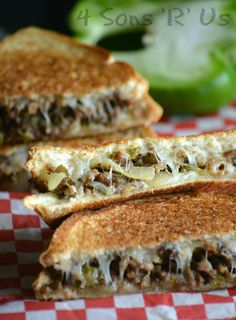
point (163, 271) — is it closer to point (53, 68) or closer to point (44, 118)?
point (44, 118)

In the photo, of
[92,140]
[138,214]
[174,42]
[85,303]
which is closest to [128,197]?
[138,214]

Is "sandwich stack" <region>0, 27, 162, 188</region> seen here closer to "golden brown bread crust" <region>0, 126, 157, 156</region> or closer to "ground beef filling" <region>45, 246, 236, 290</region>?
"golden brown bread crust" <region>0, 126, 157, 156</region>

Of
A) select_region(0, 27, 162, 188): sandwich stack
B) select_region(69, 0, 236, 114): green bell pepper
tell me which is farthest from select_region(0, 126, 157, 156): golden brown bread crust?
select_region(69, 0, 236, 114): green bell pepper

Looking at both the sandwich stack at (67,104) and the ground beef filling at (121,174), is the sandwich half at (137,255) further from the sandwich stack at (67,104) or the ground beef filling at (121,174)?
the sandwich stack at (67,104)

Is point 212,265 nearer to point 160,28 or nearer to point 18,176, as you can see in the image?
point 18,176

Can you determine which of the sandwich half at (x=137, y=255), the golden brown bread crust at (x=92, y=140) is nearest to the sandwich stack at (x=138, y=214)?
the sandwich half at (x=137, y=255)

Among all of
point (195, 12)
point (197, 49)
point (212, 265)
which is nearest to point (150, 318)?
point (212, 265)

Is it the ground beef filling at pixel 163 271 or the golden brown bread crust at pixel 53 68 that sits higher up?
the golden brown bread crust at pixel 53 68

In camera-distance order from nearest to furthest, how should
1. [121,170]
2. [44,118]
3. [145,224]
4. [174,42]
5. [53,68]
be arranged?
[145,224] → [121,170] → [44,118] → [53,68] → [174,42]
